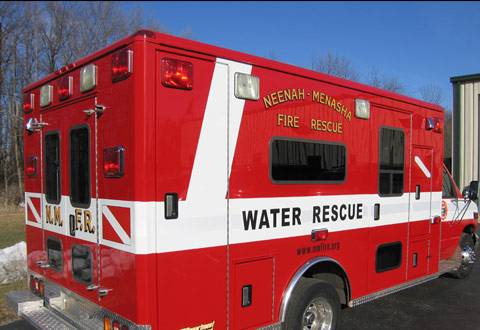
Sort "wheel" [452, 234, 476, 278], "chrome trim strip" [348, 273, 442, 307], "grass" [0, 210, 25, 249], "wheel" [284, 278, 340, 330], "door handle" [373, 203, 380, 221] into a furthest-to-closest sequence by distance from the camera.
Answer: "grass" [0, 210, 25, 249], "wheel" [452, 234, 476, 278], "door handle" [373, 203, 380, 221], "chrome trim strip" [348, 273, 442, 307], "wheel" [284, 278, 340, 330]

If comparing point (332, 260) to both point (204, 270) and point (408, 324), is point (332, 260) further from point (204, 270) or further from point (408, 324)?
point (408, 324)

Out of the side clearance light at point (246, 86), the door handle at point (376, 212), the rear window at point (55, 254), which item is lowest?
the rear window at point (55, 254)

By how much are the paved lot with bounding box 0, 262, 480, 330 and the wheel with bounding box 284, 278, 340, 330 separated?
34.4 inches

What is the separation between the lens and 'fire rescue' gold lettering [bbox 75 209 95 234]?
3154 mm

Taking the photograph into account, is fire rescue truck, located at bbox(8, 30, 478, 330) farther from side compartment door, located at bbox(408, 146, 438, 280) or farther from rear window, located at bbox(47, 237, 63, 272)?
side compartment door, located at bbox(408, 146, 438, 280)

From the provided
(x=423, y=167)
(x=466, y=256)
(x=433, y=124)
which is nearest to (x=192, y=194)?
(x=423, y=167)

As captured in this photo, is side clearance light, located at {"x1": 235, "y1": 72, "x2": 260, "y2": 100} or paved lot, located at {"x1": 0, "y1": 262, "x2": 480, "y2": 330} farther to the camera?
paved lot, located at {"x1": 0, "y1": 262, "x2": 480, "y2": 330}

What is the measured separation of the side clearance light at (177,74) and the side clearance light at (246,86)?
42 centimetres

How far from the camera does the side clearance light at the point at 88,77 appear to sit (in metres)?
3.03

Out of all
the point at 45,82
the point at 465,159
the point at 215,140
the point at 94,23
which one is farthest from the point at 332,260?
the point at 94,23

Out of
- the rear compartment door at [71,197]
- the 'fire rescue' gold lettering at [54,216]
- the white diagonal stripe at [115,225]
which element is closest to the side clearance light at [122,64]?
the rear compartment door at [71,197]

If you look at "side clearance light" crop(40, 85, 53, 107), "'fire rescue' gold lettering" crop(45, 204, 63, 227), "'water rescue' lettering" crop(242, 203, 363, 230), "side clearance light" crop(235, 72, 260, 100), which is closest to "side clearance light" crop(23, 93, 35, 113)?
"side clearance light" crop(40, 85, 53, 107)

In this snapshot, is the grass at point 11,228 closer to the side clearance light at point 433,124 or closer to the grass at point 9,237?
the grass at point 9,237

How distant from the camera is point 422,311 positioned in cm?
523
